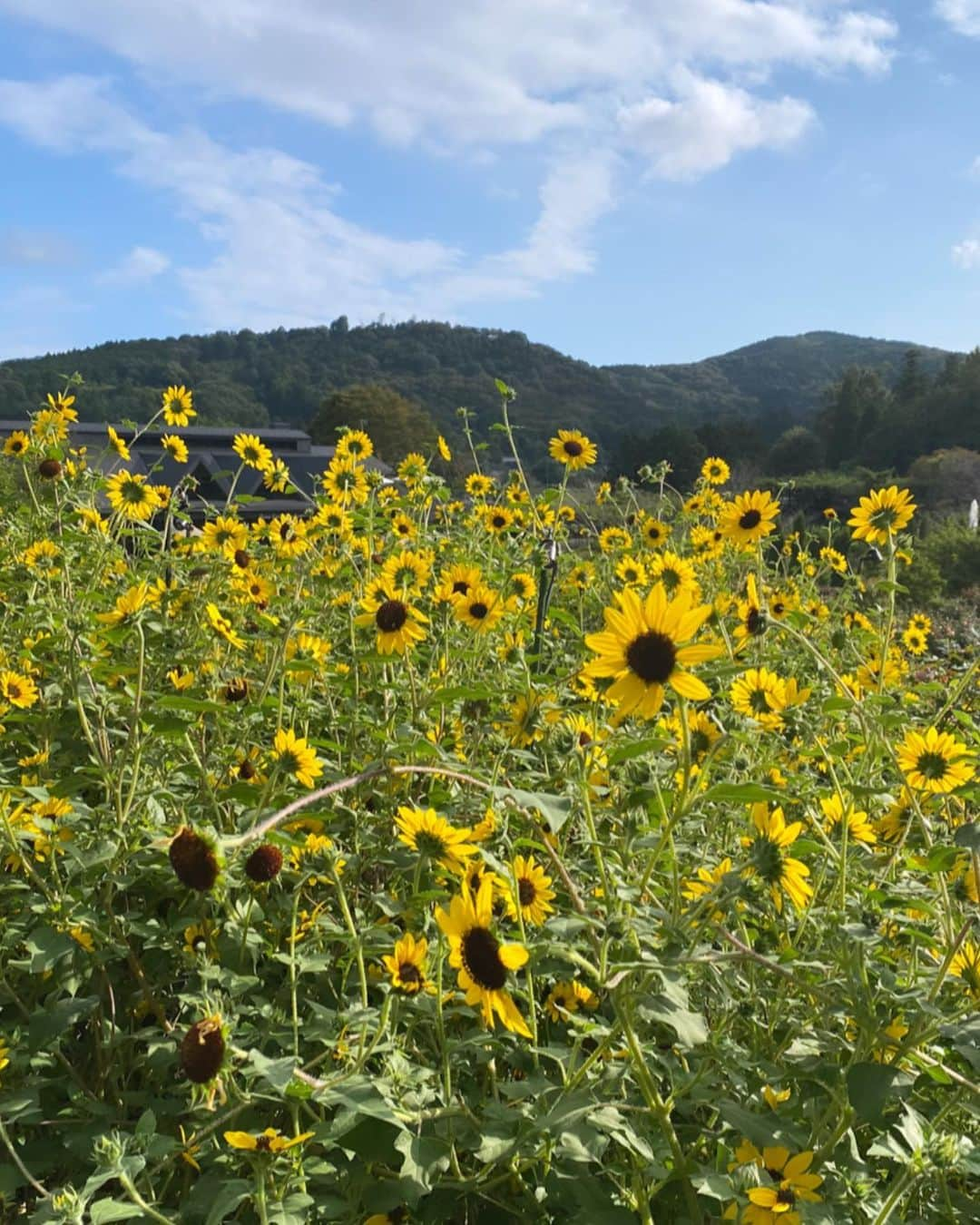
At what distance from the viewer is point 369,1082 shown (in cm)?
136

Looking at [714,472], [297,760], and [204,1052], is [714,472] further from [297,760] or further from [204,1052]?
[204,1052]

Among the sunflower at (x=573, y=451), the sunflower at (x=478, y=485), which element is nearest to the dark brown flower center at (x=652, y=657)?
the sunflower at (x=573, y=451)

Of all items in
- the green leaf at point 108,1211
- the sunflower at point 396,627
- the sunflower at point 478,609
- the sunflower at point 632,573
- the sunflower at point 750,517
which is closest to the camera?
the green leaf at point 108,1211

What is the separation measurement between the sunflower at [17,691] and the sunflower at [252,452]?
89.6 inches

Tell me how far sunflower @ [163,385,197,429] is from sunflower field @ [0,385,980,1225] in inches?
87.0

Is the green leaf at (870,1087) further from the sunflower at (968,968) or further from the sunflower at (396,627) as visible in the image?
the sunflower at (396,627)

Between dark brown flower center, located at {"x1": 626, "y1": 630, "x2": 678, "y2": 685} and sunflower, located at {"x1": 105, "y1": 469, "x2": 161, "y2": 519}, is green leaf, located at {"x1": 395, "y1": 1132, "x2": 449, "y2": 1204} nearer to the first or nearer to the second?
dark brown flower center, located at {"x1": 626, "y1": 630, "x2": 678, "y2": 685}

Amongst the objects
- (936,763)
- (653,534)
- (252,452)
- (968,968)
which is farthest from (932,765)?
(252,452)

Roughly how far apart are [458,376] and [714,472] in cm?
6803

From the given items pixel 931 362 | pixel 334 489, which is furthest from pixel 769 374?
pixel 334 489

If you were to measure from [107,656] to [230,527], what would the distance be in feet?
3.51

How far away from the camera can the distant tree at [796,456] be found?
4666 cm

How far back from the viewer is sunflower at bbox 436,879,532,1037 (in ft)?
4.58

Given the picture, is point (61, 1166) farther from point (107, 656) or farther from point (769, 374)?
point (769, 374)
